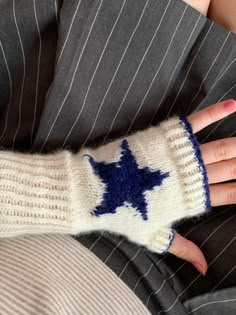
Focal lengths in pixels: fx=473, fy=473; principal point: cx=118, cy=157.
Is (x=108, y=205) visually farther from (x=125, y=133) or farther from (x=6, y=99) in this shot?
(x=6, y=99)

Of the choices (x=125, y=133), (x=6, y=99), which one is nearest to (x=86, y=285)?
(x=125, y=133)

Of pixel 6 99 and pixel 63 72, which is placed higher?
pixel 63 72

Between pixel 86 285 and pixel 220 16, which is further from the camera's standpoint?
pixel 220 16

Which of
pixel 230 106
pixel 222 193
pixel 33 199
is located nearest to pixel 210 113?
pixel 230 106

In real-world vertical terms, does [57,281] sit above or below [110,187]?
below

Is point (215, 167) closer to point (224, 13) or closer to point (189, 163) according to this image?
point (189, 163)
